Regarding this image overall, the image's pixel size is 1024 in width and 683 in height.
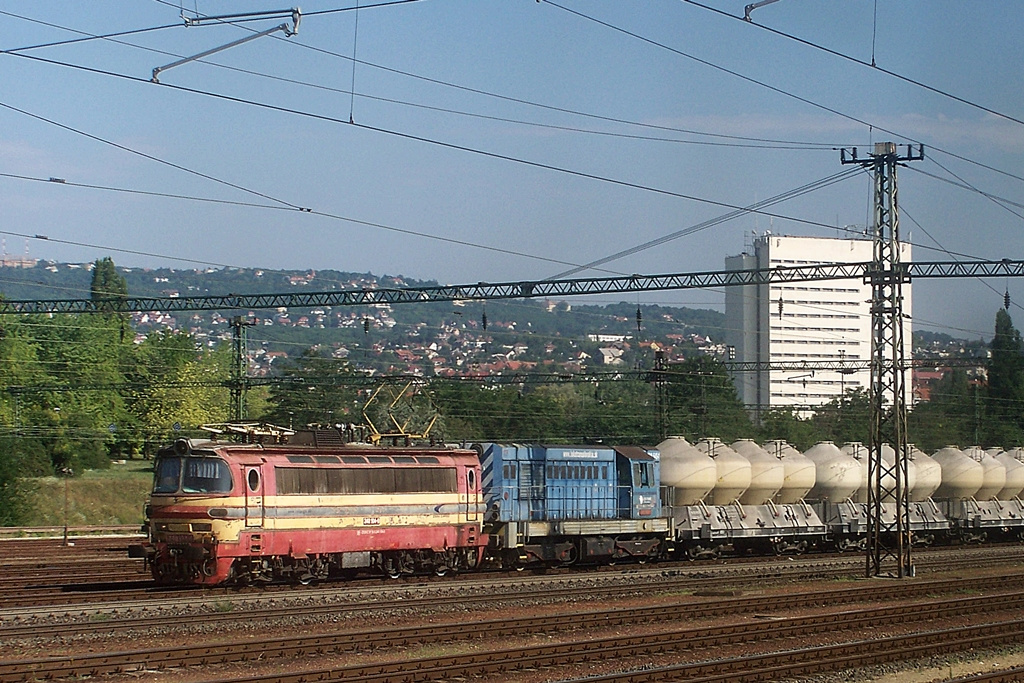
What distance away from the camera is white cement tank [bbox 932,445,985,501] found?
163 ft

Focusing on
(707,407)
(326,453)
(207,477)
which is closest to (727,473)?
(326,453)

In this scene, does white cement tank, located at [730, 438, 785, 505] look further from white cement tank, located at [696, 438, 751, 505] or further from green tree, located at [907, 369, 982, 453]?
green tree, located at [907, 369, 982, 453]

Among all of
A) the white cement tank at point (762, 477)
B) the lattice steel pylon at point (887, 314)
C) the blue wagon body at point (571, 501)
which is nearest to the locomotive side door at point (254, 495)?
the blue wagon body at point (571, 501)

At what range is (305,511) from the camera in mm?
27547

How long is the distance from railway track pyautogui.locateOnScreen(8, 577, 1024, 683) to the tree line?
1973 inches

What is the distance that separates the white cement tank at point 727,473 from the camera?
41.1 meters

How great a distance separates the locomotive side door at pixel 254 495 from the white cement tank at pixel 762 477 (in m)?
20.9

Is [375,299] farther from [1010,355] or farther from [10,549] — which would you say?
[1010,355]

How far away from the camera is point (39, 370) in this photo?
93438 millimetres

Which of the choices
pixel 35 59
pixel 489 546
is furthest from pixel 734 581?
pixel 35 59

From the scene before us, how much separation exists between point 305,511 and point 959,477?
32.7 meters

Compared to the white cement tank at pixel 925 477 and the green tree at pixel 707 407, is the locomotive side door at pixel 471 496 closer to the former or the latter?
the white cement tank at pixel 925 477

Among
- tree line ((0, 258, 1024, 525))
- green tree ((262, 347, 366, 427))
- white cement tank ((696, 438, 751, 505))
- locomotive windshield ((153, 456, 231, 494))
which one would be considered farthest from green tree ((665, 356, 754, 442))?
locomotive windshield ((153, 456, 231, 494))

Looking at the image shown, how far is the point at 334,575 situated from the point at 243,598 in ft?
18.6
